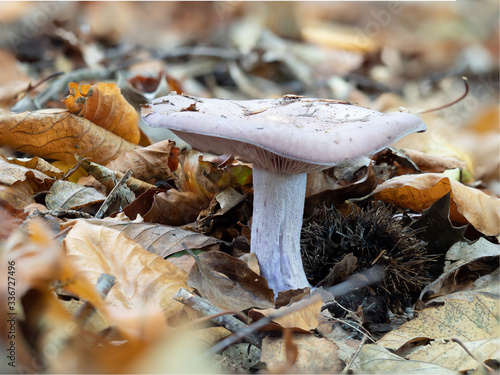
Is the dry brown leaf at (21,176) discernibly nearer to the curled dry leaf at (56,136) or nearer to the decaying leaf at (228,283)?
the curled dry leaf at (56,136)

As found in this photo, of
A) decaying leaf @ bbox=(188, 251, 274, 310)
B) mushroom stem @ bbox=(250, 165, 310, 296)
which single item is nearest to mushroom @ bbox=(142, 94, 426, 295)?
mushroom stem @ bbox=(250, 165, 310, 296)

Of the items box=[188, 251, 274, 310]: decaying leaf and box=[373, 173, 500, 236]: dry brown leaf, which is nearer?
box=[188, 251, 274, 310]: decaying leaf

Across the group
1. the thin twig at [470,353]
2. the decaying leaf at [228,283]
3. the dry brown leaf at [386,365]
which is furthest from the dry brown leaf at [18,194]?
the thin twig at [470,353]

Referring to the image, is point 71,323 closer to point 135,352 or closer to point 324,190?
point 135,352

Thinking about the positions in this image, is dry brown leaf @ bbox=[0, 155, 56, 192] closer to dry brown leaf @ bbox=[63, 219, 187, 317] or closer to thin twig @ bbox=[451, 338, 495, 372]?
dry brown leaf @ bbox=[63, 219, 187, 317]

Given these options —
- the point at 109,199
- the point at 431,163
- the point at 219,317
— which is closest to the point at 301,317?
the point at 219,317

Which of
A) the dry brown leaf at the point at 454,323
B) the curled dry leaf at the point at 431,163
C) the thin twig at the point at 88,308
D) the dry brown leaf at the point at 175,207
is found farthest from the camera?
the curled dry leaf at the point at 431,163

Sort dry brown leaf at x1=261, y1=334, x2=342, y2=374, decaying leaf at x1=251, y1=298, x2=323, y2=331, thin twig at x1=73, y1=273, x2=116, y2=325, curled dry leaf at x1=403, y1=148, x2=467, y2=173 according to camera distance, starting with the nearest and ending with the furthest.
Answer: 1. thin twig at x1=73, y1=273, x2=116, y2=325
2. dry brown leaf at x1=261, y1=334, x2=342, y2=374
3. decaying leaf at x1=251, y1=298, x2=323, y2=331
4. curled dry leaf at x1=403, y1=148, x2=467, y2=173

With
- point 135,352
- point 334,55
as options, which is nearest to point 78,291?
point 135,352
